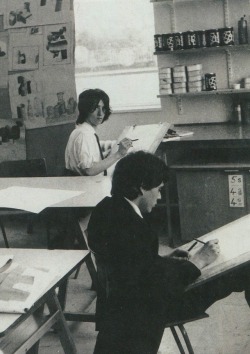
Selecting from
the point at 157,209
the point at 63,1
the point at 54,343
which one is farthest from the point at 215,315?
the point at 63,1

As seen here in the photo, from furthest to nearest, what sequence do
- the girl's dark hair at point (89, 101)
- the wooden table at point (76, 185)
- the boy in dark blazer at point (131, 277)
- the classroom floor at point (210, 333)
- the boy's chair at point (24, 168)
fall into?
the boy's chair at point (24, 168), the girl's dark hair at point (89, 101), the wooden table at point (76, 185), the classroom floor at point (210, 333), the boy in dark blazer at point (131, 277)

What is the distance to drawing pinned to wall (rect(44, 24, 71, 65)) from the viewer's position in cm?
502

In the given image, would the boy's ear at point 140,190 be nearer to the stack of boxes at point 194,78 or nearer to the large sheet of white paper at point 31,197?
the large sheet of white paper at point 31,197

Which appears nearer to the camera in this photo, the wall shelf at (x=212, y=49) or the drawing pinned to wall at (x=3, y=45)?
the wall shelf at (x=212, y=49)

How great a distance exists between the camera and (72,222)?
343 centimetres

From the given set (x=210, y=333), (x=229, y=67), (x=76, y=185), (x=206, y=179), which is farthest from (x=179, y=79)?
(x=210, y=333)

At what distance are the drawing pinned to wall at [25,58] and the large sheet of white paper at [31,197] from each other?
1932mm

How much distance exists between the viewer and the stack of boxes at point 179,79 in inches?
197

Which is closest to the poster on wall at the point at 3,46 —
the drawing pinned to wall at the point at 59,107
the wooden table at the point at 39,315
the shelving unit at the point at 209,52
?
the drawing pinned to wall at the point at 59,107

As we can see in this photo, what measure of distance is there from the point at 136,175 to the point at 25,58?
10.7ft

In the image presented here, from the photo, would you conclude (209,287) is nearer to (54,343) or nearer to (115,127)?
(54,343)

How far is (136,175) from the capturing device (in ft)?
7.31

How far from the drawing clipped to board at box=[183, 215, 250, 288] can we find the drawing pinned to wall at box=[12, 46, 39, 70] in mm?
3112

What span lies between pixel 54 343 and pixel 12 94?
8.86 feet
